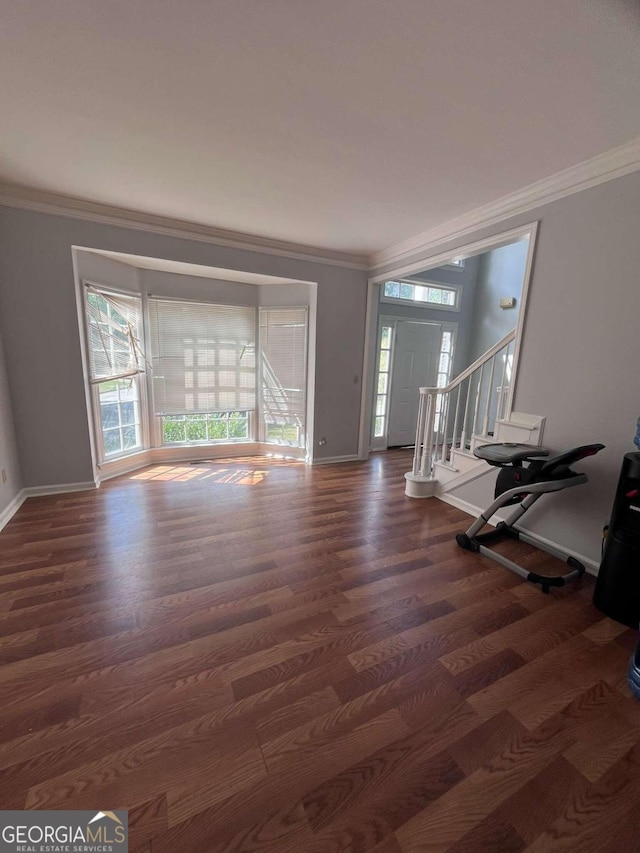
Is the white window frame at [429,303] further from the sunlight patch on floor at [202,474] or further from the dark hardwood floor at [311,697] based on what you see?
the dark hardwood floor at [311,697]

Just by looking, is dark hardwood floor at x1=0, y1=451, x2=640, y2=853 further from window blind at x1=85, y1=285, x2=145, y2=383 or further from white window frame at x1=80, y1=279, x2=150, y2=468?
window blind at x1=85, y1=285, x2=145, y2=383

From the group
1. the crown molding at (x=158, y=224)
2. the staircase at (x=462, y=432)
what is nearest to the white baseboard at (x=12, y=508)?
the crown molding at (x=158, y=224)

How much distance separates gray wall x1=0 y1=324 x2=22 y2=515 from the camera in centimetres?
284

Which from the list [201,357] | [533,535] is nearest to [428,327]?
[201,357]

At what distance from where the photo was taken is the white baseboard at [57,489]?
3250mm

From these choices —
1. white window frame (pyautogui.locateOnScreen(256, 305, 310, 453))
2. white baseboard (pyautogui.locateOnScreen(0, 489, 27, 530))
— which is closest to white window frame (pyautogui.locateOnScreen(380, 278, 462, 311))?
white window frame (pyautogui.locateOnScreen(256, 305, 310, 453))

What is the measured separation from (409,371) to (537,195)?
3163mm

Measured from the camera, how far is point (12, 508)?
2.92 m

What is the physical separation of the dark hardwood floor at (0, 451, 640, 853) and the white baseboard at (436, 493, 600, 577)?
206 millimetres

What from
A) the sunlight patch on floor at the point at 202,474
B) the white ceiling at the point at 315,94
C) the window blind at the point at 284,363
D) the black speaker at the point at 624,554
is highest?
the white ceiling at the point at 315,94

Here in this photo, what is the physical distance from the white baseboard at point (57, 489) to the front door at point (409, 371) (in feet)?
13.8

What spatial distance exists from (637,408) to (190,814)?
2.89 m

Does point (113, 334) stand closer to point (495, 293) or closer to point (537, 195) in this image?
point (537, 195)

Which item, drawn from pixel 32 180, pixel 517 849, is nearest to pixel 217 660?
pixel 517 849
